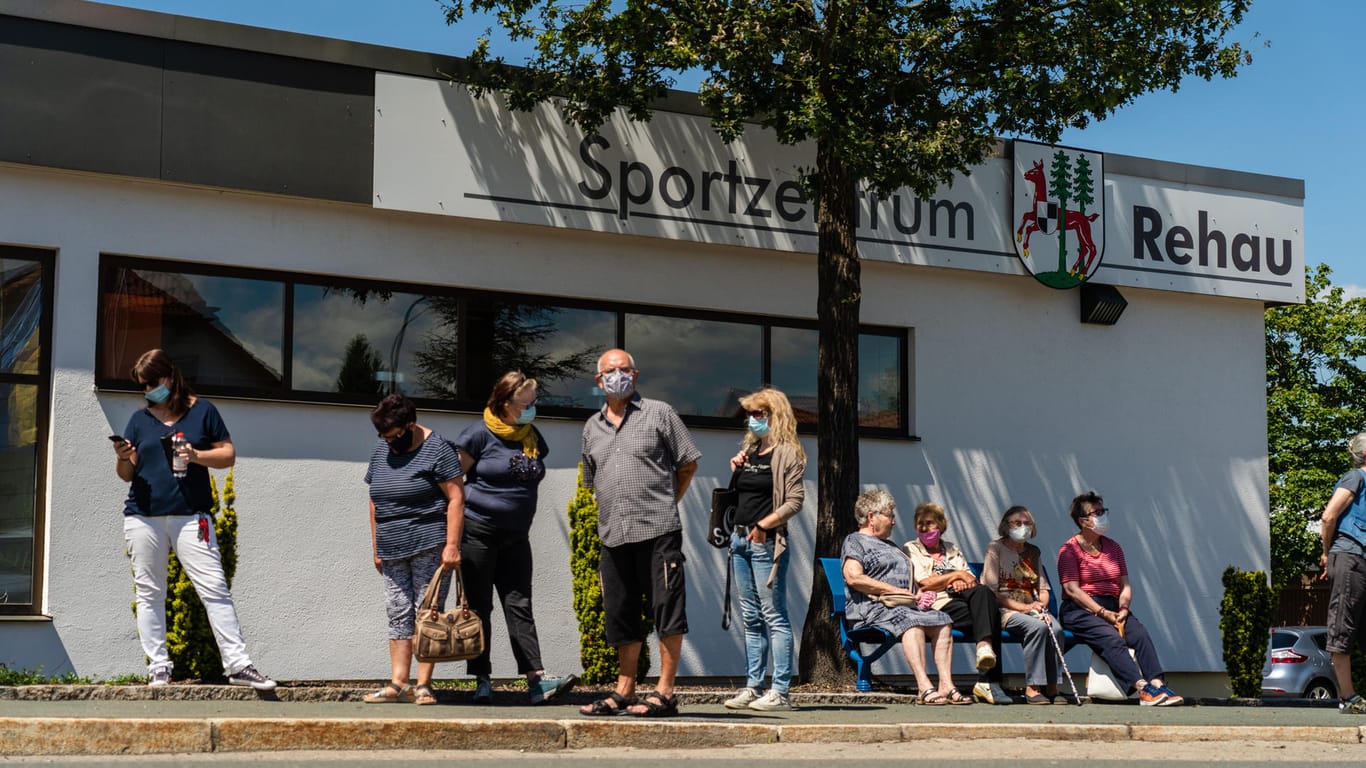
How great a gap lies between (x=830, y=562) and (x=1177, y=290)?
5.30 metres

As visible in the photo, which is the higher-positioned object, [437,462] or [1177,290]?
[1177,290]

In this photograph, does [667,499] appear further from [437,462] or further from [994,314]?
[994,314]

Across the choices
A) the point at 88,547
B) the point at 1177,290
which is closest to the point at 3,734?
the point at 88,547

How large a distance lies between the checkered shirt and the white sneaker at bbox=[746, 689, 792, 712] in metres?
1.34

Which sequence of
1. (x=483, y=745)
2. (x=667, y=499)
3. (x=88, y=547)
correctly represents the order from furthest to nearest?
(x=88, y=547)
(x=667, y=499)
(x=483, y=745)

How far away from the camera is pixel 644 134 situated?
40.1 feet

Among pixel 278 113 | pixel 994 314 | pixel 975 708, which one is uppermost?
pixel 278 113

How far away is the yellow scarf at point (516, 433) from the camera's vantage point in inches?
340

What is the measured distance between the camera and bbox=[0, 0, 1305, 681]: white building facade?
10.5 meters

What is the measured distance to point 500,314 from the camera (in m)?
12.1

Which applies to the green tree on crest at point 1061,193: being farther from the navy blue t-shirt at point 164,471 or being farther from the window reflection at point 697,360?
the navy blue t-shirt at point 164,471

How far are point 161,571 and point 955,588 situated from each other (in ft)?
17.5

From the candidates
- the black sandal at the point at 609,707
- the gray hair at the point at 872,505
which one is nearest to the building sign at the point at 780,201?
the gray hair at the point at 872,505

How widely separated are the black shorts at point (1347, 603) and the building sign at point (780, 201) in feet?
12.9
